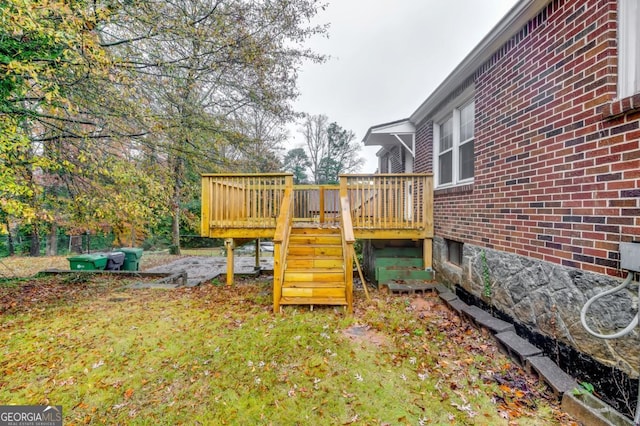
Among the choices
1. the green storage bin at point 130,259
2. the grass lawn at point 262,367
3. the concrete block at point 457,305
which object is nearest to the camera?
the grass lawn at point 262,367

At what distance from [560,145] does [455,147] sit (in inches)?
101

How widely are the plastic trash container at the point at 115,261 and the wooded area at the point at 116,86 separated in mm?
1687

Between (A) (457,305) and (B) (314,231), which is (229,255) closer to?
(B) (314,231)

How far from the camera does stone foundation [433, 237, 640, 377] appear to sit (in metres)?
2.13

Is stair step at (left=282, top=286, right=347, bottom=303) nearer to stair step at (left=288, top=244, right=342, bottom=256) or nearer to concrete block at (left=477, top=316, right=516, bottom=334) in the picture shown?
stair step at (left=288, top=244, right=342, bottom=256)

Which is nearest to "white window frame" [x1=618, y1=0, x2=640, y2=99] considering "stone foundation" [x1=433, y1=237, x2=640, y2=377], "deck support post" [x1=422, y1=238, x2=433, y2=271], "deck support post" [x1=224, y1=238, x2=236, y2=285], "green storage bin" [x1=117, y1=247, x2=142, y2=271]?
"stone foundation" [x1=433, y1=237, x2=640, y2=377]

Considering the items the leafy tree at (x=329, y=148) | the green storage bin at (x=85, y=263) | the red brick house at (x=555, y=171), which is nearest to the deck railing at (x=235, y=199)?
the red brick house at (x=555, y=171)

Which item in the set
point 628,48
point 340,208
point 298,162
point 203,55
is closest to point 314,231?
point 340,208

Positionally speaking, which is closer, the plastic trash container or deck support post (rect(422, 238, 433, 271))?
deck support post (rect(422, 238, 433, 271))

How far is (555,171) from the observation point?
2832 mm

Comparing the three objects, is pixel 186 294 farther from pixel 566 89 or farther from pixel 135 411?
pixel 566 89

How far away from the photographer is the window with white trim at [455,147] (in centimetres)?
489

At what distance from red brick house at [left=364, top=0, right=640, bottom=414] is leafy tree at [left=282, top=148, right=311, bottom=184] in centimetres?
2655

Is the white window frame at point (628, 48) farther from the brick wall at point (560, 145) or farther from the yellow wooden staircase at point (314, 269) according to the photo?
the yellow wooden staircase at point (314, 269)
